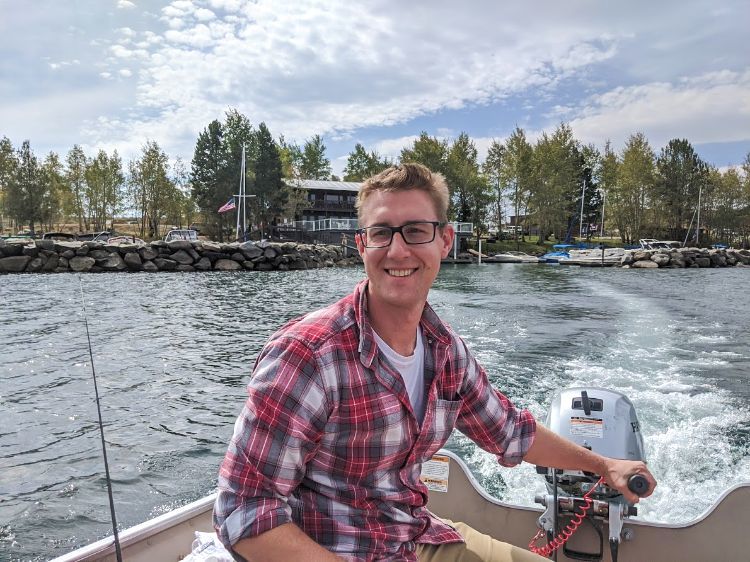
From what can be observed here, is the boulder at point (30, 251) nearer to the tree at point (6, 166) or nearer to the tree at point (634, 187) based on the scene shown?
the tree at point (6, 166)

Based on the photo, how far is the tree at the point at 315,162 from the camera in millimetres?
75312

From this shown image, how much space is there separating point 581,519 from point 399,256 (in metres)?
1.76

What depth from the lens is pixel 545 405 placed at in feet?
21.6

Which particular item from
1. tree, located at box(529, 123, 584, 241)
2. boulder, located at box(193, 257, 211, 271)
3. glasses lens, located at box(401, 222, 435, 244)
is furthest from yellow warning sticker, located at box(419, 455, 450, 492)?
tree, located at box(529, 123, 584, 241)

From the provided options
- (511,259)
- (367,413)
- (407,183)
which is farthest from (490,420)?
(511,259)

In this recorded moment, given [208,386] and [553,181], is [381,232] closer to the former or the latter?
[208,386]

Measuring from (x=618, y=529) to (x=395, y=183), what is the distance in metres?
1.94

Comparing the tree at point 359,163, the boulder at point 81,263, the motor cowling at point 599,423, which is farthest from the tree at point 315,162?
the motor cowling at point 599,423

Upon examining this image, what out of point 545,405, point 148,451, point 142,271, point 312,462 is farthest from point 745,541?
point 142,271

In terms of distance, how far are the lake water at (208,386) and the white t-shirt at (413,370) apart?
3.19 meters

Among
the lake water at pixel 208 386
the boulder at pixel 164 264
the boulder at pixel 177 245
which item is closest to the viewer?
the lake water at pixel 208 386

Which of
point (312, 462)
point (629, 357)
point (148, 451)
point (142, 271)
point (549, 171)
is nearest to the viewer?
point (312, 462)

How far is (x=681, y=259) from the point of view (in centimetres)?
4209

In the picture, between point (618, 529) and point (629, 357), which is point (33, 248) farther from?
point (618, 529)
